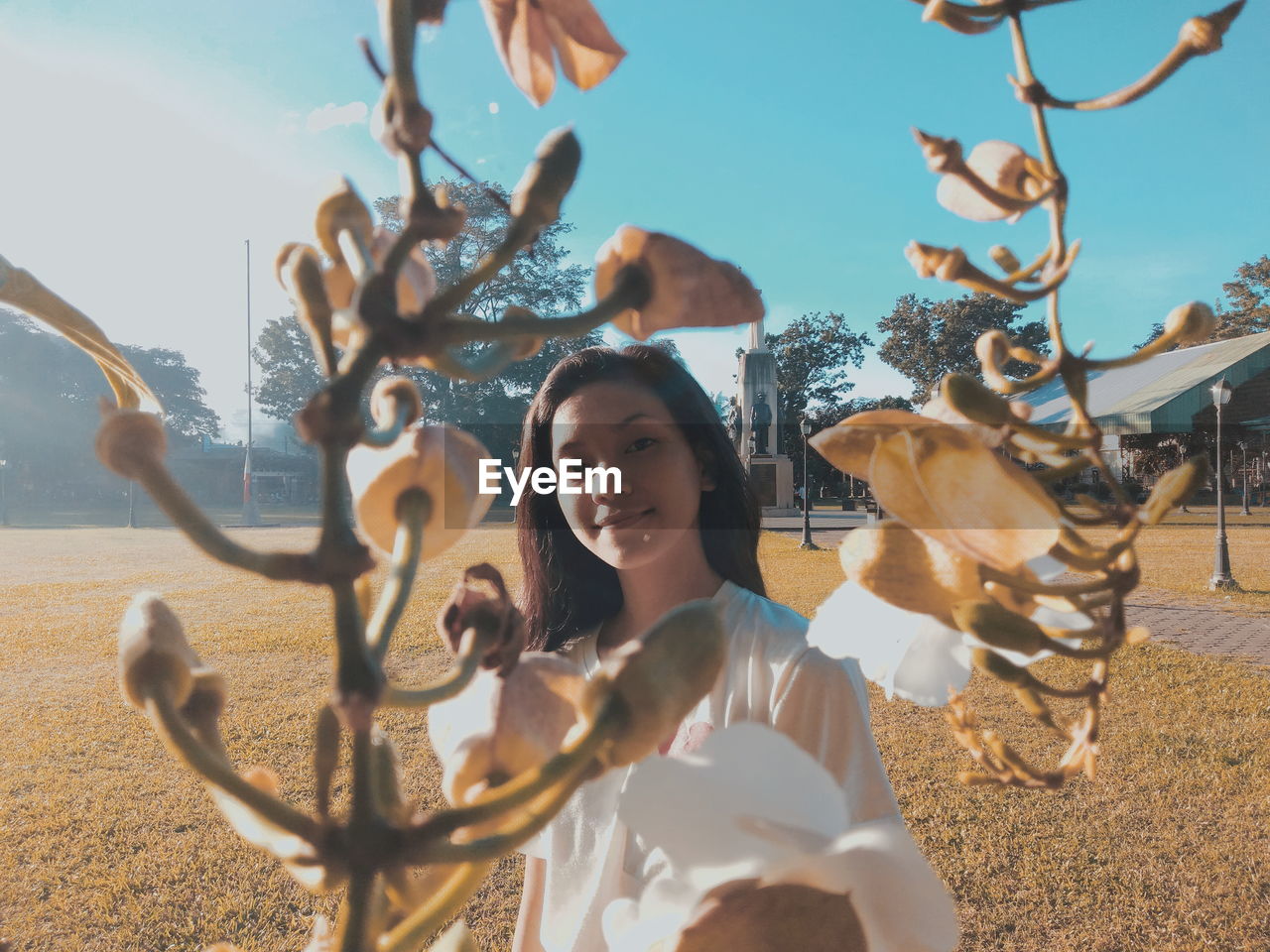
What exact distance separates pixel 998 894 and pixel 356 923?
1.91 meters

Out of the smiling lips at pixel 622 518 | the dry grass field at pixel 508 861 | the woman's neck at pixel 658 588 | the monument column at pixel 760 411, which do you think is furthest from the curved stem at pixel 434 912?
the monument column at pixel 760 411

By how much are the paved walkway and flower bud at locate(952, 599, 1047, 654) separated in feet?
10.0

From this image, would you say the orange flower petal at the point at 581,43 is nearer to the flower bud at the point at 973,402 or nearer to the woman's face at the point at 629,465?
the flower bud at the point at 973,402

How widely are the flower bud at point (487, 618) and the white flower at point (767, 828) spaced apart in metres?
0.03

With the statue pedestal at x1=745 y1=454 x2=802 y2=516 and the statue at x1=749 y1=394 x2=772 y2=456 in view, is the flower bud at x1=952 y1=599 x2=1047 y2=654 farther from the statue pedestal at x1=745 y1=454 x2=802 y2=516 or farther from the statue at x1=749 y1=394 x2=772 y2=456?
the statue at x1=749 y1=394 x2=772 y2=456

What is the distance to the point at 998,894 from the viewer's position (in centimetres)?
165

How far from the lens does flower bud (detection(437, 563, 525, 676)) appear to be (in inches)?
4.7

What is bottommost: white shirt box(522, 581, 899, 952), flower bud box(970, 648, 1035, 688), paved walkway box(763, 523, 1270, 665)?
paved walkway box(763, 523, 1270, 665)

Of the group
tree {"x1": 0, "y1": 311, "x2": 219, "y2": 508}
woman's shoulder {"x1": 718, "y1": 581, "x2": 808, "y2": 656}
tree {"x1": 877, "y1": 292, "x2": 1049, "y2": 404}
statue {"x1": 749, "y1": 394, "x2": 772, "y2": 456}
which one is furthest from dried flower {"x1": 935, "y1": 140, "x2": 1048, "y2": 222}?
tree {"x1": 0, "y1": 311, "x2": 219, "y2": 508}

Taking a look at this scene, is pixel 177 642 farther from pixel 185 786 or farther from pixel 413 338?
pixel 185 786

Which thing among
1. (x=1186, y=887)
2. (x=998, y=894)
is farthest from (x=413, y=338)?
(x=1186, y=887)

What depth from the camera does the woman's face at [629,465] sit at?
26.7 inches

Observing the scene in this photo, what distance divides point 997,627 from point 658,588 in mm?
932

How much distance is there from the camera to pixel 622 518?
0.72 meters
